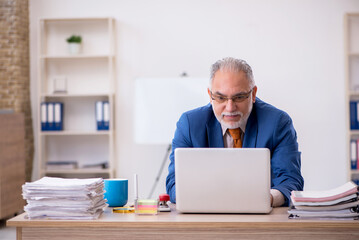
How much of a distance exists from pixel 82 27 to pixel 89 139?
1.21 meters

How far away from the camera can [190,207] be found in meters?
1.82

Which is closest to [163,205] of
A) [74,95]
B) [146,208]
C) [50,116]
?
[146,208]

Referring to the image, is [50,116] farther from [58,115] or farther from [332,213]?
[332,213]

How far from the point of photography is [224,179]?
1.77 m

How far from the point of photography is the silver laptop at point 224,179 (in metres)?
1.76

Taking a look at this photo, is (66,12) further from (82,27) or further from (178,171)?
(178,171)

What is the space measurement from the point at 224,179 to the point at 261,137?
72cm

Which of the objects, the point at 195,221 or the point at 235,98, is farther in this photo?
the point at 235,98

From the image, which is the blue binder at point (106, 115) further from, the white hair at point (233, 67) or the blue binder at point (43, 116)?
the white hair at point (233, 67)

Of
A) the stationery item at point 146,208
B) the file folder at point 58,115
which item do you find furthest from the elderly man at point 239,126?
the file folder at point 58,115

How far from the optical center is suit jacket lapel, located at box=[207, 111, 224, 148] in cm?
248

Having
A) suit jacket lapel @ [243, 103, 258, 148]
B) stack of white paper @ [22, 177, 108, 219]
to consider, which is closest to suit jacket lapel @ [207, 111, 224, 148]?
suit jacket lapel @ [243, 103, 258, 148]

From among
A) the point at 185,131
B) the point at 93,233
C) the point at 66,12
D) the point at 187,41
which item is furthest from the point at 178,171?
the point at 66,12

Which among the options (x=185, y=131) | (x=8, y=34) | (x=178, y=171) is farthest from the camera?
(x=8, y=34)
